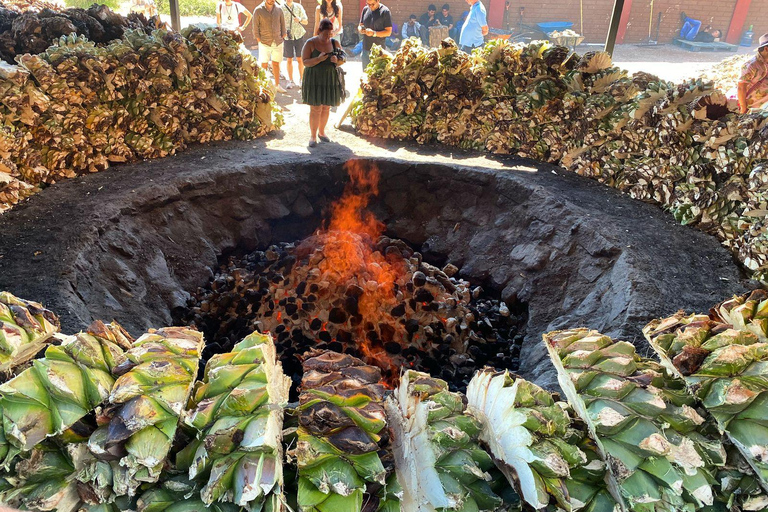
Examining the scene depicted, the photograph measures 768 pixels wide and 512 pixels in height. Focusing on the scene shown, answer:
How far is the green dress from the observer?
6.77 metres

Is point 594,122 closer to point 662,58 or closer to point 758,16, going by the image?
point 662,58

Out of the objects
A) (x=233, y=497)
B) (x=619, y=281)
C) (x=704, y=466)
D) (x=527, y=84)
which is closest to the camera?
(x=233, y=497)

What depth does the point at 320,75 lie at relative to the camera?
6.79 m

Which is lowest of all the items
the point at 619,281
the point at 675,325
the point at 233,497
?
the point at 619,281

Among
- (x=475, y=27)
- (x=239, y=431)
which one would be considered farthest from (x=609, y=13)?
(x=239, y=431)

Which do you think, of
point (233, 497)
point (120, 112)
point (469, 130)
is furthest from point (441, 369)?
point (120, 112)

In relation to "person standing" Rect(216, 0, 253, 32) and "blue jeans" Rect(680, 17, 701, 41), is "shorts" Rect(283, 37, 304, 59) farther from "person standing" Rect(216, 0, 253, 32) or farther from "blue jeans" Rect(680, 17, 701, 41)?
"blue jeans" Rect(680, 17, 701, 41)

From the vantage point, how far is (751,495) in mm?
1596

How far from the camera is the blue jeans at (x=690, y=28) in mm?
19000

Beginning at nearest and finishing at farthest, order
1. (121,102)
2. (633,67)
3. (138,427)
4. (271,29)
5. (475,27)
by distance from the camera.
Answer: (138,427), (121,102), (271,29), (475,27), (633,67)

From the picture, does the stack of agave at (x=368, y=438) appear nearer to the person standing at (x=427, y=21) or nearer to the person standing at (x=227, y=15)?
the person standing at (x=227, y=15)

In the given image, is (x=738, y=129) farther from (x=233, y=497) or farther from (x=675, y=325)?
(x=233, y=497)

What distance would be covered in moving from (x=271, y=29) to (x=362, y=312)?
729cm

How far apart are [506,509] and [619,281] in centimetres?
294
